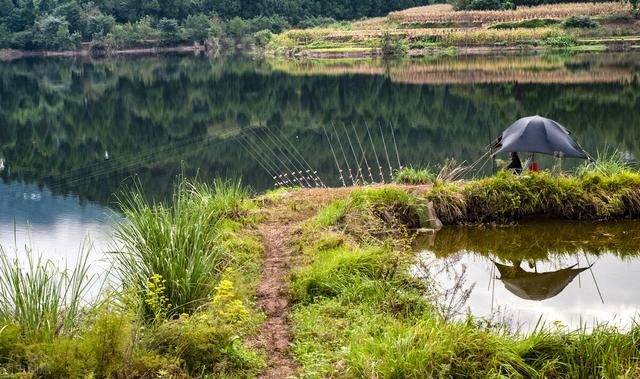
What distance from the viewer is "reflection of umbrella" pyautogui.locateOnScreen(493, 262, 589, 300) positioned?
407 inches

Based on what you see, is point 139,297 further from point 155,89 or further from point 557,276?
point 155,89

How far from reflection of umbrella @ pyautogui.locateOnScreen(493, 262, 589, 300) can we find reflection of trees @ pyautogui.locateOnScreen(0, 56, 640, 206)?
9.06 m

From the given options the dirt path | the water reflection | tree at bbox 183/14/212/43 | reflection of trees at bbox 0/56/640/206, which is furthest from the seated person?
tree at bbox 183/14/212/43

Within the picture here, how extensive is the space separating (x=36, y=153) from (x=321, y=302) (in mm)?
20430

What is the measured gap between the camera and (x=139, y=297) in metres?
8.23

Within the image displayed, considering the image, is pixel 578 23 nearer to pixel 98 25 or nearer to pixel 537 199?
pixel 98 25

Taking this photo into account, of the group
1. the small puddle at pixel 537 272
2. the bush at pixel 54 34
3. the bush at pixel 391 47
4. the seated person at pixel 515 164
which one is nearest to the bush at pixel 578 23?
the bush at pixel 391 47

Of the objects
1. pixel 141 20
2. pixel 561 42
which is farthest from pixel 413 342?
pixel 141 20

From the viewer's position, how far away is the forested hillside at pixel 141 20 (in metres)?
85.9

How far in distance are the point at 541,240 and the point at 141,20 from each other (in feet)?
269

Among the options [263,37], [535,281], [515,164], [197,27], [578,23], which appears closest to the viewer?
[535,281]

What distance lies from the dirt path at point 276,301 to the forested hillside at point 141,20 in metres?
71.7

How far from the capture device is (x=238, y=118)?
1275 inches

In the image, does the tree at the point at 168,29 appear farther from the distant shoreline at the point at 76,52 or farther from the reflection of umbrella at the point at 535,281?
the reflection of umbrella at the point at 535,281
